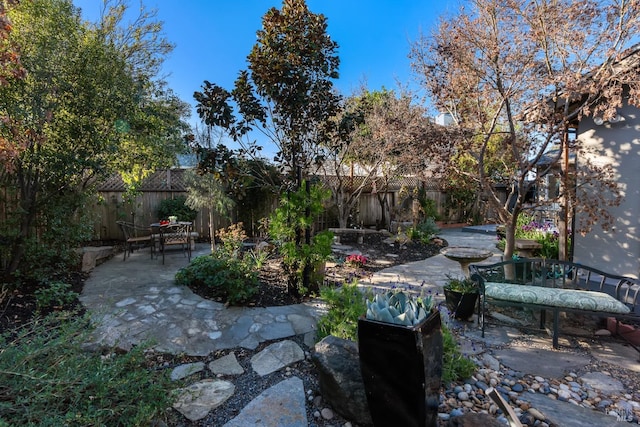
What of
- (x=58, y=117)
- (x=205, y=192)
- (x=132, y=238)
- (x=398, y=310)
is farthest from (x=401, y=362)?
(x=205, y=192)

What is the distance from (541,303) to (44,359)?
4.08 m

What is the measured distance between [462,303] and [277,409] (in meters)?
2.46

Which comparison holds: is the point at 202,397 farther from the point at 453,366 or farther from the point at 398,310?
the point at 453,366

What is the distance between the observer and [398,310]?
188 centimetres

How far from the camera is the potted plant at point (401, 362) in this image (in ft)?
5.45

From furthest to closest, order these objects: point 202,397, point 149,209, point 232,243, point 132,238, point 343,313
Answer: point 149,209
point 132,238
point 232,243
point 343,313
point 202,397

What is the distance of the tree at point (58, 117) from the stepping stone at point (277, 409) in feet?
11.7

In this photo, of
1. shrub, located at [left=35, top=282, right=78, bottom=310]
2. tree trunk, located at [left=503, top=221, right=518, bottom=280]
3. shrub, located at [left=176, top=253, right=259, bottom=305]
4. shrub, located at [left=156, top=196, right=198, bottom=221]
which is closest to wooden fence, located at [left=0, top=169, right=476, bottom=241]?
shrub, located at [left=156, top=196, right=198, bottom=221]

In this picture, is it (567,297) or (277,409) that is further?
(567,297)

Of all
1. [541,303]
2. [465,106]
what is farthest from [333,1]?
[541,303]

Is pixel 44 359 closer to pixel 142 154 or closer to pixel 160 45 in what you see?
pixel 142 154

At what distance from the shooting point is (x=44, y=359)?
1976mm

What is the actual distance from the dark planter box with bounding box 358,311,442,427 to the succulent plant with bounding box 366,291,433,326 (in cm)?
5

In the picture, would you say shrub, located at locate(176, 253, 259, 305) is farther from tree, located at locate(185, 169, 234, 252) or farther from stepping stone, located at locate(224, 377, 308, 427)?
tree, located at locate(185, 169, 234, 252)
